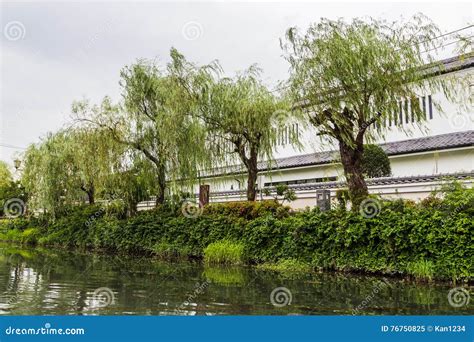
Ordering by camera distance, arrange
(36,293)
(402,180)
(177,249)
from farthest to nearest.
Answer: (177,249) → (402,180) → (36,293)

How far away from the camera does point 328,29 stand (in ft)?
37.7

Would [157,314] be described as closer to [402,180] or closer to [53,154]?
[402,180]

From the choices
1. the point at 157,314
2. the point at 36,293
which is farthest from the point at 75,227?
the point at 157,314

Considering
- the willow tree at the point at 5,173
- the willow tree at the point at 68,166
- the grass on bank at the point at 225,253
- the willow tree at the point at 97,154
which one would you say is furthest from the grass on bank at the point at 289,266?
the willow tree at the point at 5,173

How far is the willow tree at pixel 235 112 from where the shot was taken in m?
14.0

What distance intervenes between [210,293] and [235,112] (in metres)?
7.09

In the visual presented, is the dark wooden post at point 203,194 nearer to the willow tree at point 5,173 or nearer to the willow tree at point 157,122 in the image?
the willow tree at point 157,122

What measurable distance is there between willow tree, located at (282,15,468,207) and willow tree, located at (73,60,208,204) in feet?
13.3

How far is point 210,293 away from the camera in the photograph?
784 centimetres

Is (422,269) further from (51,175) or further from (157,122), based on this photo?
(51,175)

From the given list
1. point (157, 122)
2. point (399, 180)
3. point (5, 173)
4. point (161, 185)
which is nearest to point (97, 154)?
point (161, 185)

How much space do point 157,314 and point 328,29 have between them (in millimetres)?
8166

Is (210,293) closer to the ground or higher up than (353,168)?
closer to the ground

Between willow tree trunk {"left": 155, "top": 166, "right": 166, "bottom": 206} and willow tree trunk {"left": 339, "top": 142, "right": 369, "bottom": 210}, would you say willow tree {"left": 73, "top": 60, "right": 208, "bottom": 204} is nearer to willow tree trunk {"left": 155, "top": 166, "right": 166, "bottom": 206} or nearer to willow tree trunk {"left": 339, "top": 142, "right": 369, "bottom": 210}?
willow tree trunk {"left": 155, "top": 166, "right": 166, "bottom": 206}
